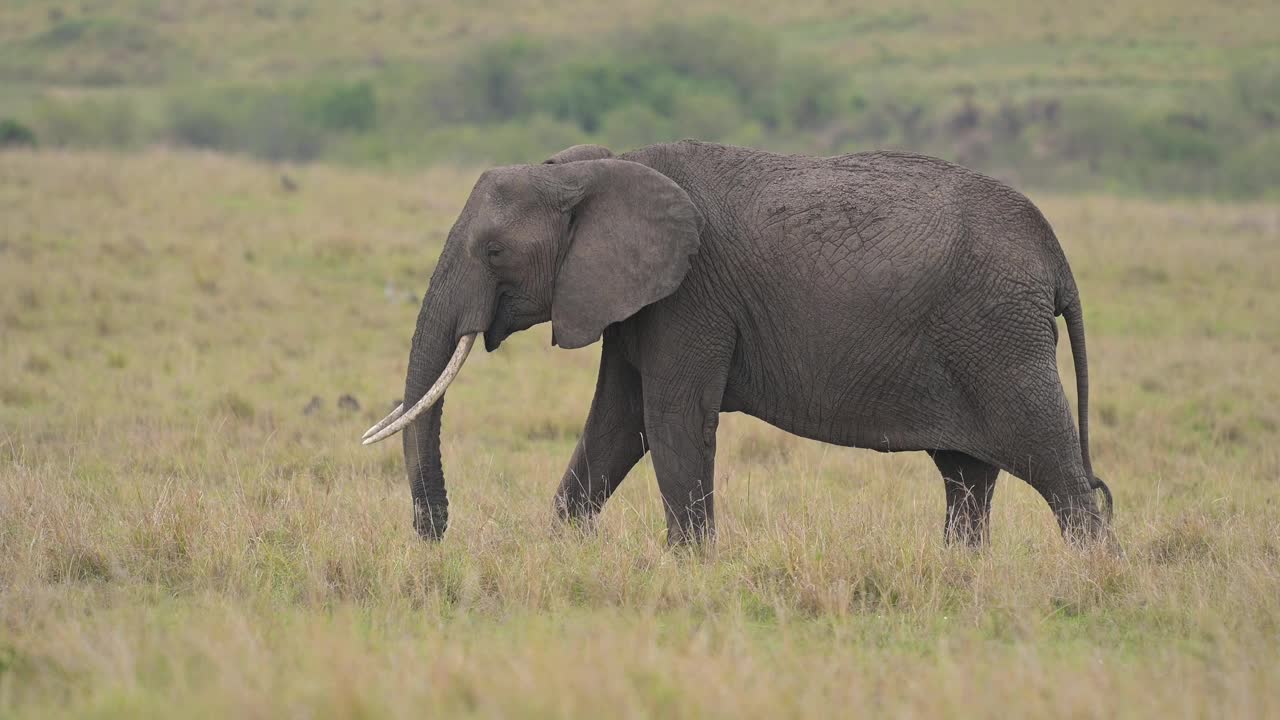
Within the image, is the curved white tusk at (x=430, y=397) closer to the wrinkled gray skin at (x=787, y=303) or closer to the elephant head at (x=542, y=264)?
the elephant head at (x=542, y=264)

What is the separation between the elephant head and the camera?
22.4 feet

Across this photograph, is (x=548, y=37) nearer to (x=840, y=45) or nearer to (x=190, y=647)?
(x=840, y=45)

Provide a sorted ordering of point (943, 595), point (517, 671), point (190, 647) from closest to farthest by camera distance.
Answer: point (517, 671) < point (190, 647) < point (943, 595)

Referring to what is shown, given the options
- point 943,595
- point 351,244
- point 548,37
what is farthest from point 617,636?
point 548,37

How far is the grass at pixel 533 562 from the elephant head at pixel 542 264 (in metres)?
0.53

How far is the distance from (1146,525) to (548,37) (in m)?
55.3

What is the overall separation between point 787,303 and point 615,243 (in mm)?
807

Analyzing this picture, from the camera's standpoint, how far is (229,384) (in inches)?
476

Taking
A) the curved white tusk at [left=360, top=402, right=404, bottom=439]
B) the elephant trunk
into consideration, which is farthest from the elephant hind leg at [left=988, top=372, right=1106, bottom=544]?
the curved white tusk at [left=360, top=402, right=404, bottom=439]

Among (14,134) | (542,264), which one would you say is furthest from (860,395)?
(14,134)

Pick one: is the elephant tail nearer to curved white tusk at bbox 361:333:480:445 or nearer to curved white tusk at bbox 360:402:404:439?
curved white tusk at bbox 361:333:480:445

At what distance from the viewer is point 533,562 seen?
20.8 feet

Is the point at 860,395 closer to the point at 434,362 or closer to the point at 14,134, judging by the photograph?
the point at 434,362

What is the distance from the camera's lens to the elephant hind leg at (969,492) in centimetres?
737
